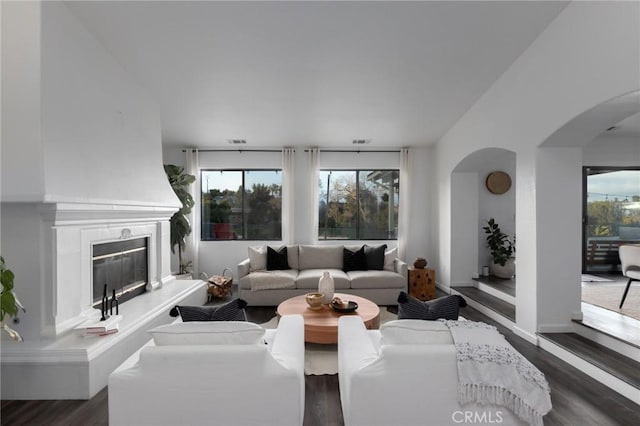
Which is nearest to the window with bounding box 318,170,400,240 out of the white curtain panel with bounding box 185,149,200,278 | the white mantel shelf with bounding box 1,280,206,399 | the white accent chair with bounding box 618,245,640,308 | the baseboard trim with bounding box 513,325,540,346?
the white curtain panel with bounding box 185,149,200,278

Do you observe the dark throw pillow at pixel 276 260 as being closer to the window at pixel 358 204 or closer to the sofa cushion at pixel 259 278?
the sofa cushion at pixel 259 278

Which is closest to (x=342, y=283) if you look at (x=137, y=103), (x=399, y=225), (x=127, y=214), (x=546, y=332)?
(x=399, y=225)

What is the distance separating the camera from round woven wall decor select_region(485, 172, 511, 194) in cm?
572

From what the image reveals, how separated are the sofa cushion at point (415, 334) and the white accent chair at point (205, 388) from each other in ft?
1.88

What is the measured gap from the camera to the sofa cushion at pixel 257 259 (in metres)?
5.21

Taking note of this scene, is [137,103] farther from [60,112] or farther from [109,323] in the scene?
[109,323]

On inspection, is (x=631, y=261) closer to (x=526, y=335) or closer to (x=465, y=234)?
(x=526, y=335)

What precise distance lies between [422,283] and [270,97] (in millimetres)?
3724

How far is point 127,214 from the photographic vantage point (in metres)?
3.53

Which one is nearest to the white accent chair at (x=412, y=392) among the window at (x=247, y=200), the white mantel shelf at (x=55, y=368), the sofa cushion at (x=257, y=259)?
the white mantel shelf at (x=55, y=368)

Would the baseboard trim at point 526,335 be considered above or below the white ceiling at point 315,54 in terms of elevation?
below

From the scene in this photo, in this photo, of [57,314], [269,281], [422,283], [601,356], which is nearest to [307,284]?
[269,281]

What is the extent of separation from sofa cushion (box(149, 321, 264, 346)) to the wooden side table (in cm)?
391

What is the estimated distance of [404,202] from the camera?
6.34 m
